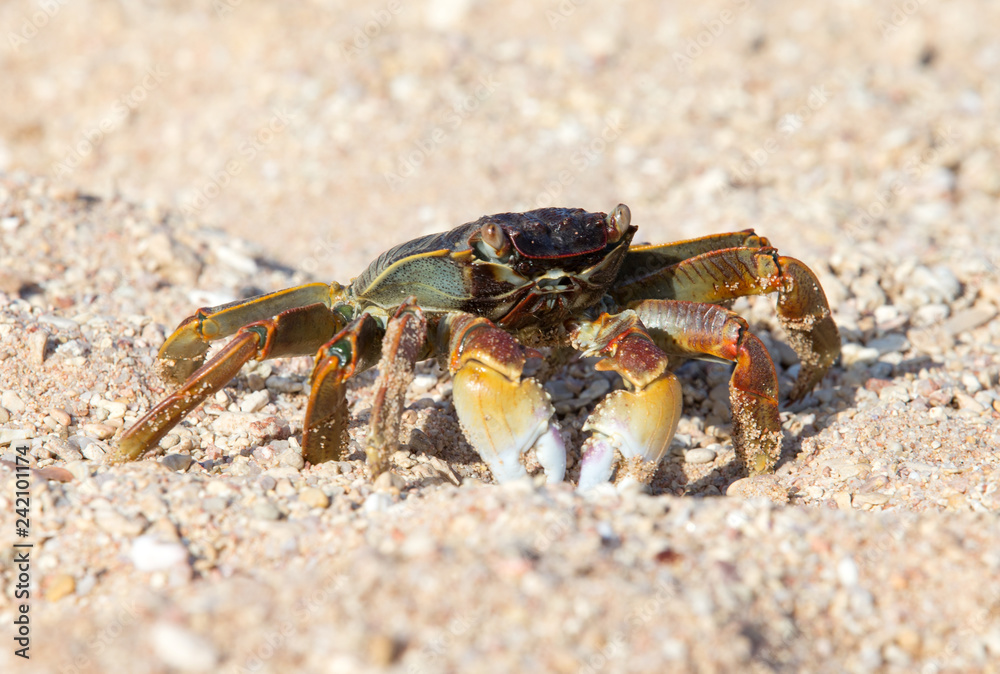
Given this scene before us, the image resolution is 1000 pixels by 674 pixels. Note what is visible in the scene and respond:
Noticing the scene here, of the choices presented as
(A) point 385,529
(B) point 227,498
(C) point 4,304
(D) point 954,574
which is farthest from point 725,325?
(C) point 4,304

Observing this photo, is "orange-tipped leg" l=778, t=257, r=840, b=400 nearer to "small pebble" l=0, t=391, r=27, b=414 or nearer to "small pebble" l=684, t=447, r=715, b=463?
"small pebble" l=684, t=447, r=715, b=463

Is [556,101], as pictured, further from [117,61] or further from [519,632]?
[519,632]

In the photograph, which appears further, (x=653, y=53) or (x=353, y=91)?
(x=653, y=53)

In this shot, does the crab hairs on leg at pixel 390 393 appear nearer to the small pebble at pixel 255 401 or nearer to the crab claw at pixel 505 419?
the crab claw at pixel 505 419

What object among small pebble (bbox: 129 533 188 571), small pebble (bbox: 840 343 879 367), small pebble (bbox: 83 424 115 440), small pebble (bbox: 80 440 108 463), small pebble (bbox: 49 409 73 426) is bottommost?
small pebble (bbox: 129 533 188 571)

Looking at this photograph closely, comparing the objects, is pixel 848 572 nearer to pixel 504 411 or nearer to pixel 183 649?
pixel 504 411

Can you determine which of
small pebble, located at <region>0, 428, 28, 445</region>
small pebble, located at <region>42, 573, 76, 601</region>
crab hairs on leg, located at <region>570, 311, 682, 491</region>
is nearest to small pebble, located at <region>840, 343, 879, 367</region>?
crab hairs on leg, located at <region>570, 311, 682, 491</region>
